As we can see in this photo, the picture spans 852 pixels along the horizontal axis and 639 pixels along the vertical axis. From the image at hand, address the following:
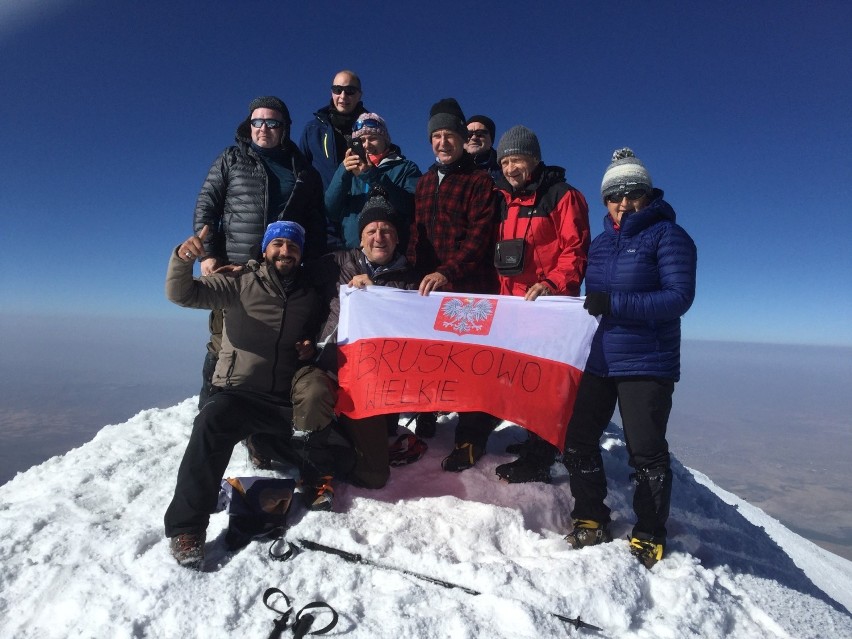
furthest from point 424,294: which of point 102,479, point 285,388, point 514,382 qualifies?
point 102,479

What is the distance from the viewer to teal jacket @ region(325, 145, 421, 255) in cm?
565

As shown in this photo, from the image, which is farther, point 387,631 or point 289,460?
point 289,460

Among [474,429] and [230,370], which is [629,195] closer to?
[474,429]

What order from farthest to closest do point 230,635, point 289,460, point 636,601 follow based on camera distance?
point 289,460, point 636,601, point 230,635

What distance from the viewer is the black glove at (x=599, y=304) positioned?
399cm

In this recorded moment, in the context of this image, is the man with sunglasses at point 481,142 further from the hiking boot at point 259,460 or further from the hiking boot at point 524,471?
the hiking boot at point 259,460

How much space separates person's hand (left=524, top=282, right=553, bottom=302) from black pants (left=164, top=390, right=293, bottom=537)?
9.10 ft

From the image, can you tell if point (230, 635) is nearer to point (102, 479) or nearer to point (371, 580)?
point (371, 580)

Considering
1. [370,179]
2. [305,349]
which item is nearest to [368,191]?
[370,179]

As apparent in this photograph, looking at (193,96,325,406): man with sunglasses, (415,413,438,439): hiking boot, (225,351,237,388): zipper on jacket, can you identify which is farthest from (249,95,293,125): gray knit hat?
(415,413,438,439): hiking boot

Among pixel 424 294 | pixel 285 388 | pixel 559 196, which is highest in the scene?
pixel 559 196

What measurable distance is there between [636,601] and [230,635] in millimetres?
3120

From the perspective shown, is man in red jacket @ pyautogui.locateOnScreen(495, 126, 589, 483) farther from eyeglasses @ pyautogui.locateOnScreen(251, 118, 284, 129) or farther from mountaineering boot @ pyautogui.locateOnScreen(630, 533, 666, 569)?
eyeglasses @ pyautogui.locateOnScreen(251, 118, 284, 129)

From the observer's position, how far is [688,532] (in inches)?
191
